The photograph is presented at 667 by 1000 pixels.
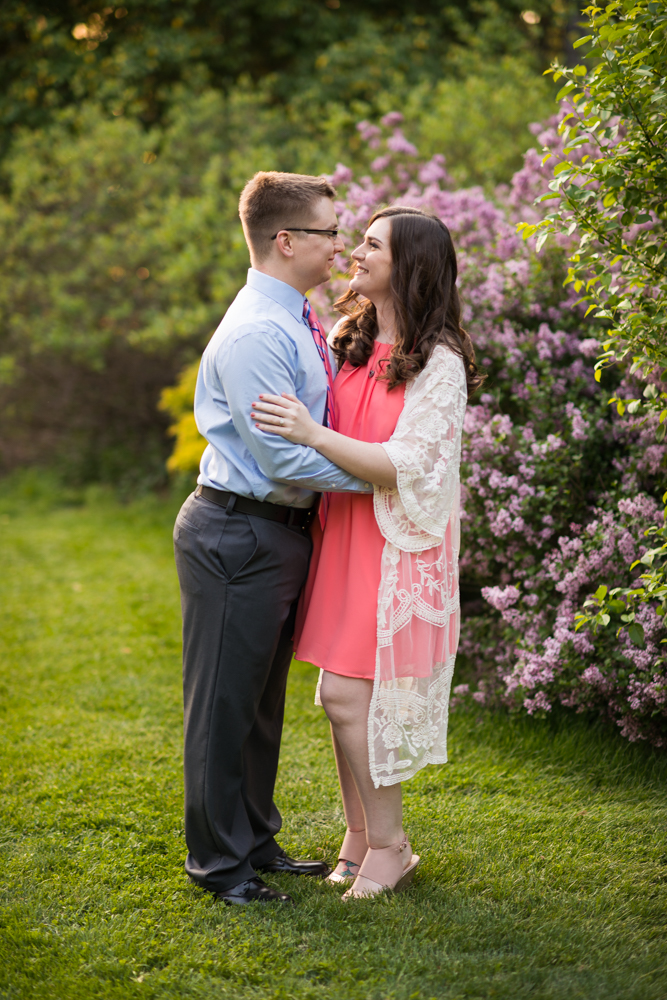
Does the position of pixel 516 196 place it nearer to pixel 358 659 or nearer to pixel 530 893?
pixel 358 659

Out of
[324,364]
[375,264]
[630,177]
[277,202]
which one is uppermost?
[630,177]

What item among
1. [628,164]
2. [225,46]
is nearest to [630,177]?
[628,164]

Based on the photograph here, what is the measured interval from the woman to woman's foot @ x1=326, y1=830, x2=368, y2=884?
0.46 ft

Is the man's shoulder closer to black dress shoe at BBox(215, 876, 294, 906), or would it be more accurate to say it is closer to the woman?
the woman

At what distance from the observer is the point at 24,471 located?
10.8 meters

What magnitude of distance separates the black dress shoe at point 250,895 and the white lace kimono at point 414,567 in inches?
21.0

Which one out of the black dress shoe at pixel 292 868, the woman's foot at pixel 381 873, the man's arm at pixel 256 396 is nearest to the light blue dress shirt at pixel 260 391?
the man's arm at pixel 256 396

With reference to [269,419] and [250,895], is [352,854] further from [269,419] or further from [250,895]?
[269,419]

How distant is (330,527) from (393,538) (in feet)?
0.79

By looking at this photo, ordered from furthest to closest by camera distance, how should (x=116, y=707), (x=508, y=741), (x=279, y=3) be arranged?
(x=279, y=3)
(x=116, y=707)
(x=508, y=741)

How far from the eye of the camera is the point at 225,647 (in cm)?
267

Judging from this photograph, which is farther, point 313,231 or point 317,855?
point 317,855

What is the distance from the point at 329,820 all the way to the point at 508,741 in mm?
968

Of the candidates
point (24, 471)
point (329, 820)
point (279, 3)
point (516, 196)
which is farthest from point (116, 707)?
point (279, 3)
